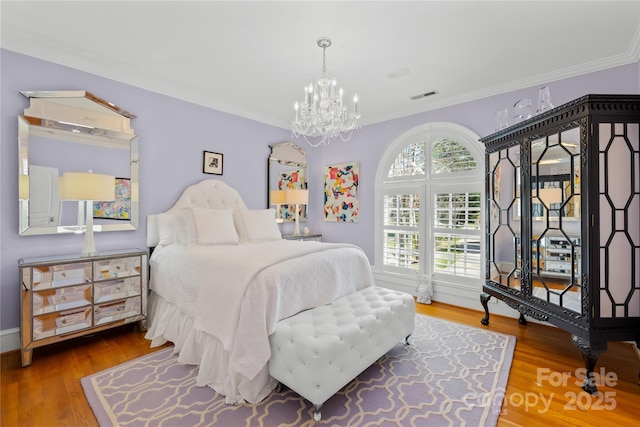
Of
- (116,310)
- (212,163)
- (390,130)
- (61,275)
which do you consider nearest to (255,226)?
(212,163)

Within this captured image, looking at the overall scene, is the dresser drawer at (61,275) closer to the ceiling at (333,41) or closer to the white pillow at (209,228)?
the white pillow at (209,228)

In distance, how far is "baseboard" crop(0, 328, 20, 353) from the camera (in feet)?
8.06

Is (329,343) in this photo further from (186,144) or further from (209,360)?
(186,144)

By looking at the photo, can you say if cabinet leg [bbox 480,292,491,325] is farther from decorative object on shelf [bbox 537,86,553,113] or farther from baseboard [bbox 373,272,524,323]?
decorative object on shelf [bbox 537,86,553,113]

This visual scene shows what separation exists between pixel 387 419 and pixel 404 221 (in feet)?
9.47

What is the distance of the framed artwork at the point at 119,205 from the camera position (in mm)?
2953

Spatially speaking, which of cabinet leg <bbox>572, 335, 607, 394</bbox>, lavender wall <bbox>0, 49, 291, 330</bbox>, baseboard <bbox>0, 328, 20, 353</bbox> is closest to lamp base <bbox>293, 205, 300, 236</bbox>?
lavender wall <bbox>0, 49, 291, 330</bbox>

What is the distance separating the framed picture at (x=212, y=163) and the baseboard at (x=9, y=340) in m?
2.34

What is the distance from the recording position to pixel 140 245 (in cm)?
324

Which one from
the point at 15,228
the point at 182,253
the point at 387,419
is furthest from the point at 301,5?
the point at 15,228

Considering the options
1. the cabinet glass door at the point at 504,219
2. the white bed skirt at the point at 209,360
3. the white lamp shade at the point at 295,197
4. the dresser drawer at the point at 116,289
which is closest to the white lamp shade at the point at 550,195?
the cabinet glass door at the point at 504,219

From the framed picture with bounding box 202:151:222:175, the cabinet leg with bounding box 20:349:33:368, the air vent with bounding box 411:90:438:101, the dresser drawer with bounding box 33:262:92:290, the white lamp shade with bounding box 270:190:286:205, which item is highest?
the air vent with bounding box 411:90:438:101

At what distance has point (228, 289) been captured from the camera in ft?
6.69

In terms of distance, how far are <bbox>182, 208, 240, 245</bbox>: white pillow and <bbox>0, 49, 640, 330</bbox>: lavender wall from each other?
59cm
